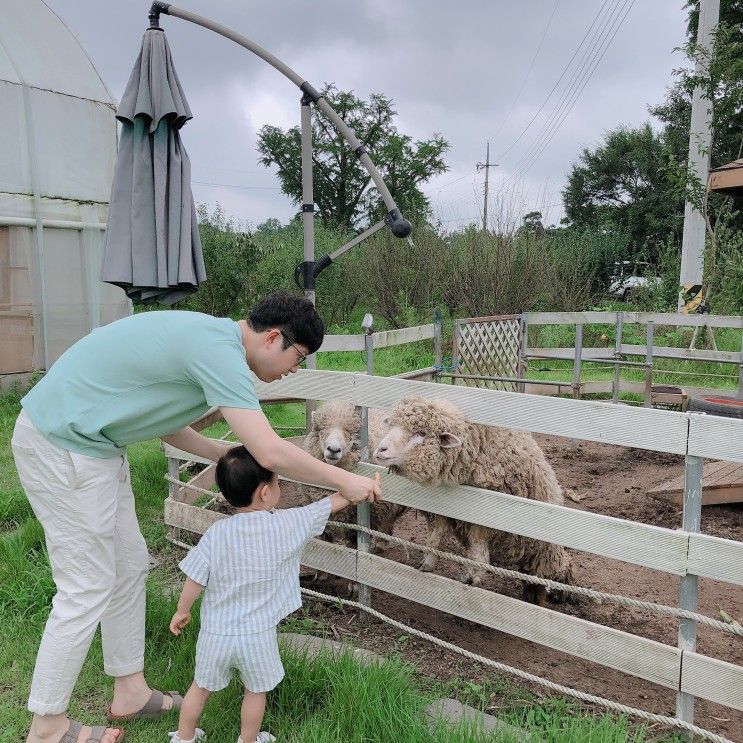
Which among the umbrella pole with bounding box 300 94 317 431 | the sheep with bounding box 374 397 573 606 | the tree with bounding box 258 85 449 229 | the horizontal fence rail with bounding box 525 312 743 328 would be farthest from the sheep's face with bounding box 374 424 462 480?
the tree with bounding box 258 85 449 229

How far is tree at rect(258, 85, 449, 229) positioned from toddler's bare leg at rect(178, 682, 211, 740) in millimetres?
33951

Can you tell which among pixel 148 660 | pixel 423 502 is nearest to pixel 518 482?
pixel 423 502

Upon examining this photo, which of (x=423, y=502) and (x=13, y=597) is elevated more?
(x=423, y=502)

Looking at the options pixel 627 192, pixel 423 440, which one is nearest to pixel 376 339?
pixel 423 440

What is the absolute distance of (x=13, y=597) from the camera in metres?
3.60

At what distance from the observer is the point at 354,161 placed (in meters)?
36.3

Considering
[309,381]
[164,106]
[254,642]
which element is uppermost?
[164,106]

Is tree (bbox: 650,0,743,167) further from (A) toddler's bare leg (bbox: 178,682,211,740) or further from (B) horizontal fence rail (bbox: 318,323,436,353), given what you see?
(A) toddler's bare leg (bbox: 178,682,211,740)

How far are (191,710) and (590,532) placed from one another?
5.28 feet

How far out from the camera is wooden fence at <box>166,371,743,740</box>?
92.3 inches

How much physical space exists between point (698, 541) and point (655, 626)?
142 centimetres

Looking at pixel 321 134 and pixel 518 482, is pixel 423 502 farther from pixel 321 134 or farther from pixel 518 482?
pixel 321 134

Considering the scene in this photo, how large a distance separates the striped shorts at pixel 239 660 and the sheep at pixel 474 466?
96 centimetres

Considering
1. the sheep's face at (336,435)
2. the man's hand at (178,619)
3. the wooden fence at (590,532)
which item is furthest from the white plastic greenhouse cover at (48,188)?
the man's hand at (178,619)
